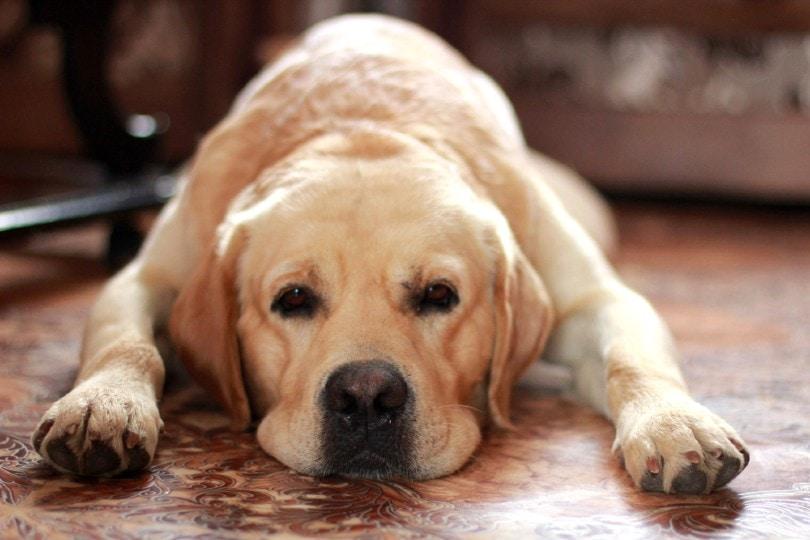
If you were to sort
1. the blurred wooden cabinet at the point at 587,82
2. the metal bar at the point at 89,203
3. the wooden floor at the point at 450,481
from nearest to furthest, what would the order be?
the wooden floor at the point at 450,481, the metal bar at the point at 89,203, the blurred wooden cabinet at the point at 587,82

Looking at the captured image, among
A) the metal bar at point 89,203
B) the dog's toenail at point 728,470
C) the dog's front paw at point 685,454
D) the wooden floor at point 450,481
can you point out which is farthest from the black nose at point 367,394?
the metal bar at point 89,203

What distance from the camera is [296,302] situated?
2.34m

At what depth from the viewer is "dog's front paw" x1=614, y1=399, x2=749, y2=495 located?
2.03 meters

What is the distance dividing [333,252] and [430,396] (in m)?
0.38

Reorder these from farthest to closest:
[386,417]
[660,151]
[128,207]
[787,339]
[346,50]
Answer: [660,151] < [128,207] < [787,339] < [346,50] < [386,417]

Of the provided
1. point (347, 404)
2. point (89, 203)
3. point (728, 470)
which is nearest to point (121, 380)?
point (347, 404)

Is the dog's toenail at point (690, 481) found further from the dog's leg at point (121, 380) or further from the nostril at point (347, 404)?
the dog's leg at point (121, 380)

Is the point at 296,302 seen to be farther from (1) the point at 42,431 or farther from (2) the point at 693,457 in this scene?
(2) the point at 693,457

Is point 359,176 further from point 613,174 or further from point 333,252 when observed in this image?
point 613,174

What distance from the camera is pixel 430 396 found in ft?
7.16

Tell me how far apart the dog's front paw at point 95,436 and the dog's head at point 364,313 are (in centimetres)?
30

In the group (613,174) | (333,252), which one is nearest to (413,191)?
(333,252)

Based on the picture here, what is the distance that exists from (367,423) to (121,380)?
56cm

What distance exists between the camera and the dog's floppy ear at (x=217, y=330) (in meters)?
2.45
